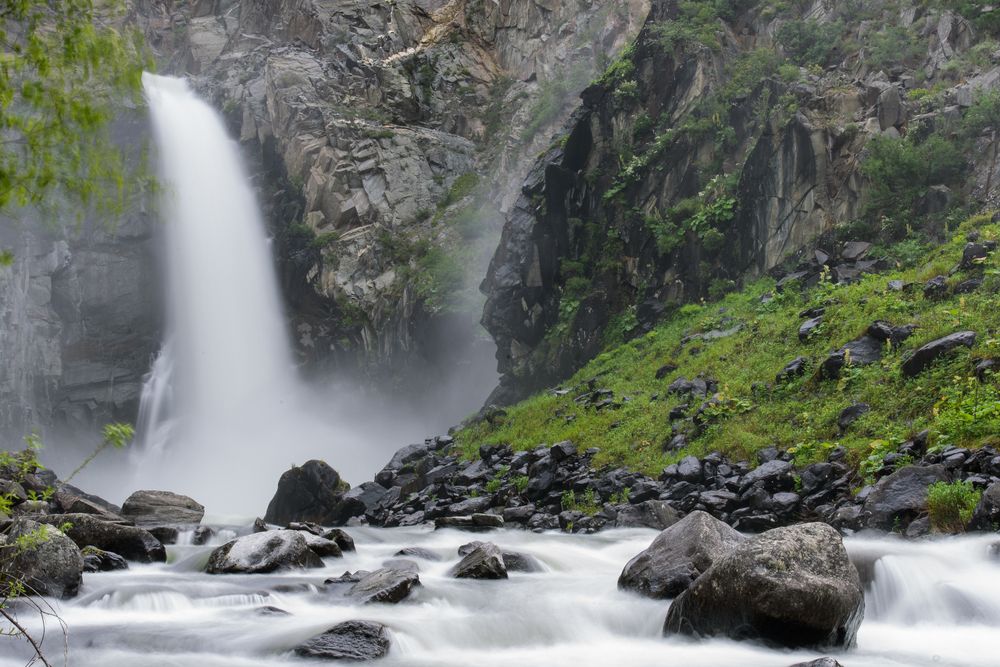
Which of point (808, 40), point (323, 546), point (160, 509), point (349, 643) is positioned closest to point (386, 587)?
point (349, 643)

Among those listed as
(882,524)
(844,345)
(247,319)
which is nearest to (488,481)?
(844,345)

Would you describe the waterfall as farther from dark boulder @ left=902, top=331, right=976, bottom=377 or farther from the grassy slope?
dark boulder @ left=902, top=331, right=976, bottom=377

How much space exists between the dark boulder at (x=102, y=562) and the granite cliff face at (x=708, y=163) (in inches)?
641

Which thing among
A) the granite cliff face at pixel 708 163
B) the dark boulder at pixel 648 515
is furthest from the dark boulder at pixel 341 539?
the granite cliff face at pixel 708 163

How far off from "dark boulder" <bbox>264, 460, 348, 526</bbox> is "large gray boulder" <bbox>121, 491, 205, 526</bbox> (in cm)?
244

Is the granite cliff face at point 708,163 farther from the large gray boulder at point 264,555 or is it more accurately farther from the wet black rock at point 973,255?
the large gray boulder at point 264,555

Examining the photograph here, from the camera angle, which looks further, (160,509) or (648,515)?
(160,509)

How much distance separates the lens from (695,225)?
22719 mm

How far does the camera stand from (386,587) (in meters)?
8.80

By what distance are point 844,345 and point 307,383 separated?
91.8 feet

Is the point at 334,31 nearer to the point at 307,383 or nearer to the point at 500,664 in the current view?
the point at 307,383

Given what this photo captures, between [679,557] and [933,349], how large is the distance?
20.8 feet

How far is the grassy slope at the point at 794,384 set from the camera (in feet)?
36.5

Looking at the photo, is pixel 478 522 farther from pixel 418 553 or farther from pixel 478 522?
pixel 418 553
